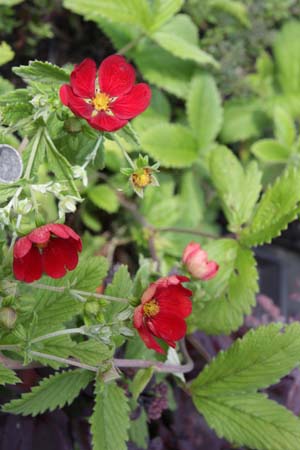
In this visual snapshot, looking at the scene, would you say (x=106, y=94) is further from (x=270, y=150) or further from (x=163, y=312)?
(x=270, y=150)

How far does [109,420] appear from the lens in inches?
27.1

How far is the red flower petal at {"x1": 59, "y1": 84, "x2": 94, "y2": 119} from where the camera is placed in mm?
598

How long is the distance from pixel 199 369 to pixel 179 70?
0.66 metres

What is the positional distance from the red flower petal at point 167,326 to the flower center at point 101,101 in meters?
0.22

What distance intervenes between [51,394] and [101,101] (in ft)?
1.11

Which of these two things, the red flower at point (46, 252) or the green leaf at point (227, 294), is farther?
the green leaf at point (227, 294)

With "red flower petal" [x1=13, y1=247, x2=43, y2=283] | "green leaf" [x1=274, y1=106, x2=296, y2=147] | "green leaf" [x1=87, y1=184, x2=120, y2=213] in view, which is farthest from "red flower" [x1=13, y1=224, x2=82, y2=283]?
"green leaf" [x1=274, y1=106, x2=296, y2=147]

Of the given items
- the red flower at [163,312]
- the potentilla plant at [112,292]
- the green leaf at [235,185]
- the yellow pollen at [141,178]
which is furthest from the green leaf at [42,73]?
the green leaf at [235,185]

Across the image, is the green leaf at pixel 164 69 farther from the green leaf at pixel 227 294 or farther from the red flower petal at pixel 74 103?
the red flower petal at pixel 74 103

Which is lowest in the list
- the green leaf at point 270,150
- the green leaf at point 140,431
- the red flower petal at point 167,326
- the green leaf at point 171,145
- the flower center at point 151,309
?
the green leaf at point 140,431

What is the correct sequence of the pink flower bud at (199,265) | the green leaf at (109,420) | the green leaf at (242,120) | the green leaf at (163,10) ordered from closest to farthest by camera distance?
the green leaf at (109,420) → the pink flower bud at (199,265) → the green leaf at (163,10) → the green leaf at (242,120)

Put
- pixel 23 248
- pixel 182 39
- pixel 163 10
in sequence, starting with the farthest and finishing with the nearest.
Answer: pixel 182 39, pixel 163 10, pixel 23 248

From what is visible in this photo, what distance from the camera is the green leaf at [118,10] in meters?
1.04

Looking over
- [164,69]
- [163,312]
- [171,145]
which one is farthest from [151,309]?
[164,69]
